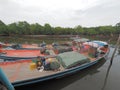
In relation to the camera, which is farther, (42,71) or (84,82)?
(84,82)

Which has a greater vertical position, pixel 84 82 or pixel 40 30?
pixel 40 30

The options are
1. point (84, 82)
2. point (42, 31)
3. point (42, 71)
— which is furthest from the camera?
point (42, 31)

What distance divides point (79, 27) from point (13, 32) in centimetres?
3094

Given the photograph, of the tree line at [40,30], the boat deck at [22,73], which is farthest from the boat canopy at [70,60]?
the tree line at [40,30]

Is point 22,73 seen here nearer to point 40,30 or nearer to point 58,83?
point 58,83

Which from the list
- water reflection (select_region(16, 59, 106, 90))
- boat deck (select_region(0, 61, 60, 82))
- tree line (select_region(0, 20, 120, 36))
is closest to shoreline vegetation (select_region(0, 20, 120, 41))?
tree line (select_region(0, 20, 120, 36))

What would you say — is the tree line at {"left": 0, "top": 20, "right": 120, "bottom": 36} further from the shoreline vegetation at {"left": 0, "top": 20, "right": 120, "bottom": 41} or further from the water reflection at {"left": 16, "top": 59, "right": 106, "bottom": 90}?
the water reflection at {"left": 16, "top": 59, "right": 106, "bottom": 90}

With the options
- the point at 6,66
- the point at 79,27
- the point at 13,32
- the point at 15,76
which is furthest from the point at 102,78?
the point at 79,27

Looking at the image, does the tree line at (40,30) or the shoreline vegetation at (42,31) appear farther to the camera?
the tree line at (40,30)

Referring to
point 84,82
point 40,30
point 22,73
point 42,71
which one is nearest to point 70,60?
point 84,82

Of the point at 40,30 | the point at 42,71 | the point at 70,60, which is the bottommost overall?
the point at 42,71

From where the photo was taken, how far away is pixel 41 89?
21.5 ft

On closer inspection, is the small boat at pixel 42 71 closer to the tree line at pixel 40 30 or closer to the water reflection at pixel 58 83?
the water reflection at pixel 58 83

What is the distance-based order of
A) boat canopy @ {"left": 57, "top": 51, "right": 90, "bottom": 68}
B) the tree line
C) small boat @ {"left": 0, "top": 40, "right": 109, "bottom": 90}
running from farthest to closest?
1. the tree line
2. boat canopy @ {"left": 57, "top": 51, "right": 90, "bottom": 68}
3. small boat @ {"left": 0, "top": 40, "right": 109, "bottom": 90}
